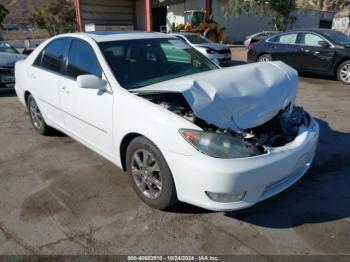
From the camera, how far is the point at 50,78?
14.5 ft

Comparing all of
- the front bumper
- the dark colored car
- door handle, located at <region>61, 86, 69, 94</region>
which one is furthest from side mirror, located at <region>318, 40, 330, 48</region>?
door handle, located at <region>61, 86, 69, 94</region>

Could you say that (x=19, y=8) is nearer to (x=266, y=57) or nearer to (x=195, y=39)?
(x=195, y=39)

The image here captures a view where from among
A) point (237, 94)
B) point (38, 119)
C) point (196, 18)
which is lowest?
point (38, 119)

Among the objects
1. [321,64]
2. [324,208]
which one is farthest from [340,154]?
[321,64]

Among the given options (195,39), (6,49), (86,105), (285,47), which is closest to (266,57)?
(285,47)

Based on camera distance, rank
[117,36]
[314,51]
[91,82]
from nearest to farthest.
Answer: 1. [91,82]
2. [117,36]
3. [314,51]

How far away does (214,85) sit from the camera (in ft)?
10.4

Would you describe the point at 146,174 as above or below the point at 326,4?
below

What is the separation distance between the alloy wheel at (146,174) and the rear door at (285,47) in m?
8.66

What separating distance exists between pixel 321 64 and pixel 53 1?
59.3m

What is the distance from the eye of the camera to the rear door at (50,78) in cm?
432

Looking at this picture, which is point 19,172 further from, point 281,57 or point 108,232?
point 281,57

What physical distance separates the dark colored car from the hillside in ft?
344

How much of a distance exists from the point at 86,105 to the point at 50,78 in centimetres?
107
